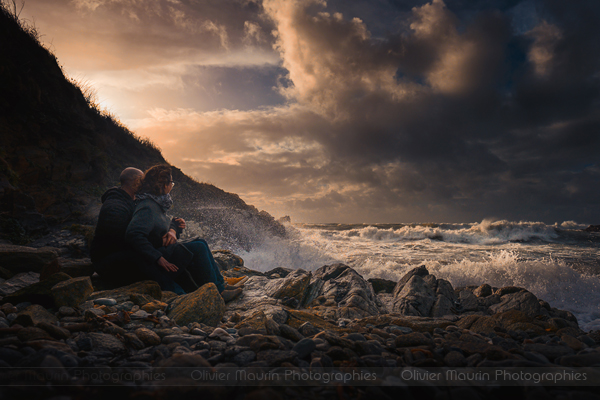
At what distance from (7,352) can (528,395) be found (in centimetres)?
298

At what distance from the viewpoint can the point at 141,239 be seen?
3.29m

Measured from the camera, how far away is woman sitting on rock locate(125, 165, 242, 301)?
334cm

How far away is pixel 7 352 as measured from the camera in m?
1.54

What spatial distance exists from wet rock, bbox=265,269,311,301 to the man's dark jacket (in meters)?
2.65

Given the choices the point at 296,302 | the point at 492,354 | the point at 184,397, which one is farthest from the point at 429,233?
the point at 184,397

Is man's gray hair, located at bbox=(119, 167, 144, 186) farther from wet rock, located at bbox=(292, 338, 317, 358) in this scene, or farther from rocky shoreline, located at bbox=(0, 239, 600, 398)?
wet rock, located at bbox=(292, 338, 317, 358)

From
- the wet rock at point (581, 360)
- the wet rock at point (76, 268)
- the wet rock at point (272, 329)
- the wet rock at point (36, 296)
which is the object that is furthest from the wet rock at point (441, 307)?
the wet rock at point (76, 268)

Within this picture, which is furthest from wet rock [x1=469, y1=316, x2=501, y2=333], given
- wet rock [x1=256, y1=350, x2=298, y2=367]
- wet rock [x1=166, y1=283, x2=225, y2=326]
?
wet rock [x1=166, y1=283, x2=225, y2=326]

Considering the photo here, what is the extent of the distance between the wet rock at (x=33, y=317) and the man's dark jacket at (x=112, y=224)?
3.92ft

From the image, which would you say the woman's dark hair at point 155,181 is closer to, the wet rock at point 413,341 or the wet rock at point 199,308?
the wet rock at point 199,308

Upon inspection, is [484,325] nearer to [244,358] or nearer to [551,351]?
[551,351]

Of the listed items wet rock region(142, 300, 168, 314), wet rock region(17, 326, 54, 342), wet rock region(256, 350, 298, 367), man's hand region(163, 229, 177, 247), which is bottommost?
wet rock region(142, 300, 168, 314)

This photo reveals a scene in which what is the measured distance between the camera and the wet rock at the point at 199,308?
2959mm

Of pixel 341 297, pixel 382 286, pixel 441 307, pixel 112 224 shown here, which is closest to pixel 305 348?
pixel 112 224
